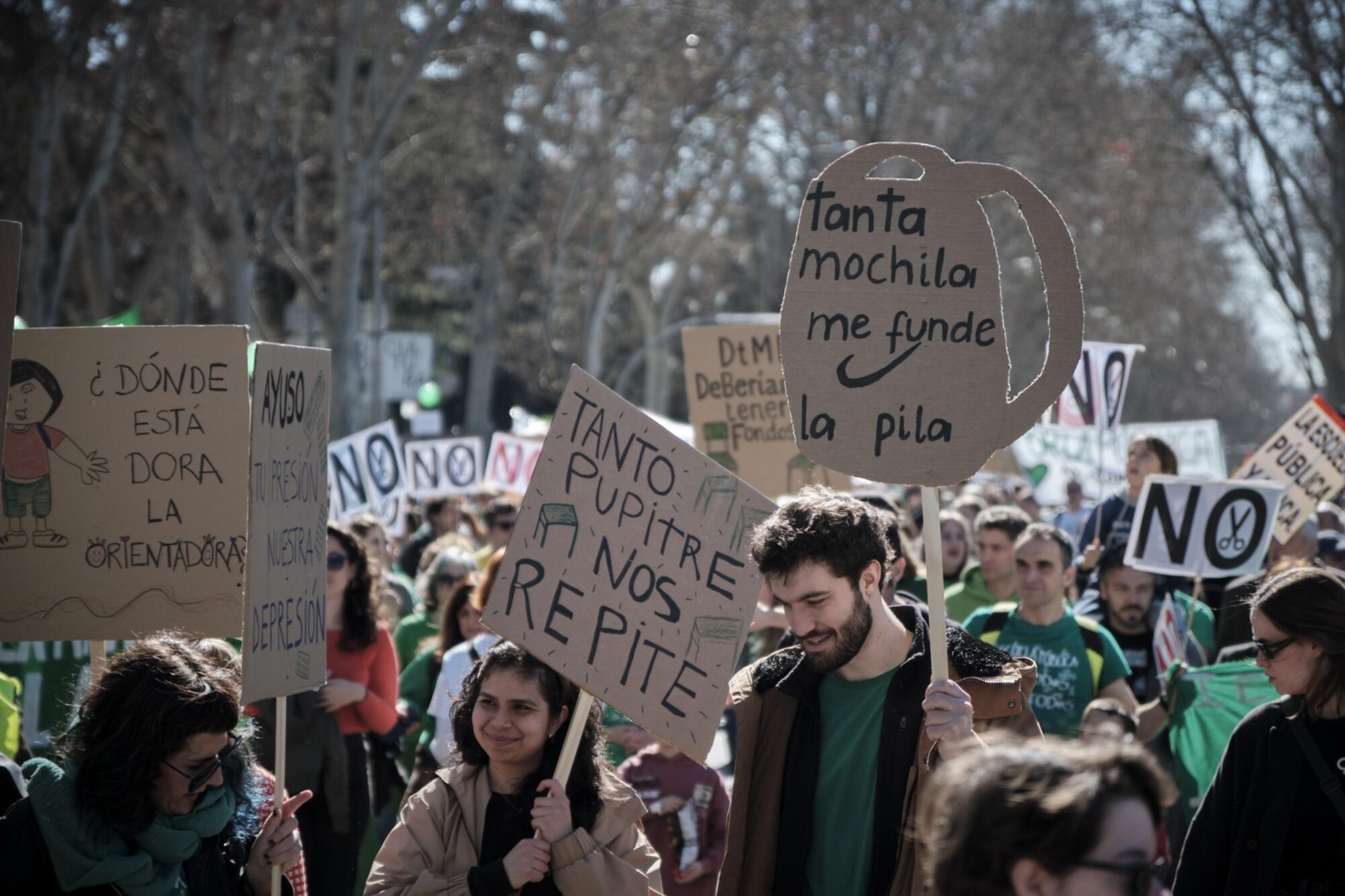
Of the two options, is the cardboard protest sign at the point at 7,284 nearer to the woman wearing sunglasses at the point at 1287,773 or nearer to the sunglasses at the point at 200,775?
the sunglasses at the point at 200,775

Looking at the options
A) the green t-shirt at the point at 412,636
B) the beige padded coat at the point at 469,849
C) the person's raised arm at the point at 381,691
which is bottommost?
the green t-shirt at the point at 412,636

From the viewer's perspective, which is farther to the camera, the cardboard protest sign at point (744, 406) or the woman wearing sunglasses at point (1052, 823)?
the cardboard protest sign at point (744, 406)

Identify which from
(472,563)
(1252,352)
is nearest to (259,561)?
(472,563)

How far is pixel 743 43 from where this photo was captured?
22719mm

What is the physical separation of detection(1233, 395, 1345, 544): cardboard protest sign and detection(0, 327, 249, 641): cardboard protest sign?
21.0ft

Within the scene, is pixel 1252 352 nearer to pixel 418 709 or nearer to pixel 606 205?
pixel 606 205

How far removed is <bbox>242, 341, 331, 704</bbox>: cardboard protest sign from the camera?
395cm

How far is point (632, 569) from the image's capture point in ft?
12.4

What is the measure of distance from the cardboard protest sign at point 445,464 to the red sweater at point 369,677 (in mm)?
9816

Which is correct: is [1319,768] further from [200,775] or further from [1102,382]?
[1102,382]

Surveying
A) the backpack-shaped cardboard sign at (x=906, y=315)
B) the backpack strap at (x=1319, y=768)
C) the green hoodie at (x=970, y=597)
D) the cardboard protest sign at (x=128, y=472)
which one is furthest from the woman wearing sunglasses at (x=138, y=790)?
the green hoodie at (x=970, y=597)

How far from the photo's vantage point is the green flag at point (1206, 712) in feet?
18.9

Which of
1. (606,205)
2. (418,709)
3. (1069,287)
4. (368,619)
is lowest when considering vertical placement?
(418,709)

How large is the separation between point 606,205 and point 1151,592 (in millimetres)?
25700
